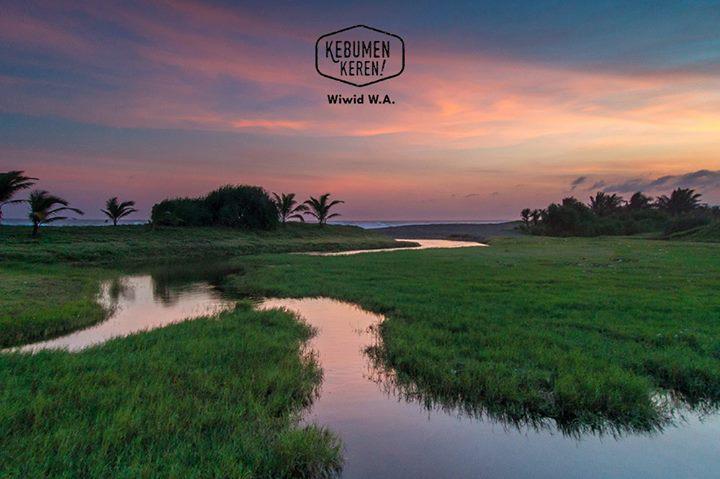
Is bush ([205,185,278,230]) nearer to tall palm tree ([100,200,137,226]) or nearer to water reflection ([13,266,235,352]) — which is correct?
tall palm tree ([100,200,137,226])

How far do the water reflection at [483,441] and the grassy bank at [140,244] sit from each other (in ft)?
91.6

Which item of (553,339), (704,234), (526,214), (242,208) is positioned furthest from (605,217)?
(553,339)

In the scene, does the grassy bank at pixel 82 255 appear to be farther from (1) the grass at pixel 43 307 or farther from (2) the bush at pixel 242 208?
(2) the bush at pixel 242 208

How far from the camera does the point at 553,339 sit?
30.9 feet

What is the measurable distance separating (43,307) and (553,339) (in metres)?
14.9

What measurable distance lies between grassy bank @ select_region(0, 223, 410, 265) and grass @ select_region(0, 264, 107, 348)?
416 inches

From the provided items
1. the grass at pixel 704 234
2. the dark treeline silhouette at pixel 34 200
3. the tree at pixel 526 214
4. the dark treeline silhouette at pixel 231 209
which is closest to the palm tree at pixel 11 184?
the dark treeline silhouette at pixel 34 200

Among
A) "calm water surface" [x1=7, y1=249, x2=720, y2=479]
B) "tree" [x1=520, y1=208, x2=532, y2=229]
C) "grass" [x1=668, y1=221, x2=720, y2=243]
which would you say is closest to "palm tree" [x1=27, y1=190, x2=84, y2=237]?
"calm water surface" [x1=7, y1=249, x2=720, y2=479]

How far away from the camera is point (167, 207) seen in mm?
51469

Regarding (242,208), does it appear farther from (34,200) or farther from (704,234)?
(704,234)

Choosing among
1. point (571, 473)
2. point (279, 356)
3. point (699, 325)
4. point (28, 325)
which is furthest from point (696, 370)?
point (28, 325)

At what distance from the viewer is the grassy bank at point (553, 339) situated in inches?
268

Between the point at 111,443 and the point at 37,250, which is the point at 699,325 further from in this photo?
the point at 37,250

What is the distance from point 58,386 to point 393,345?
21.4ft
